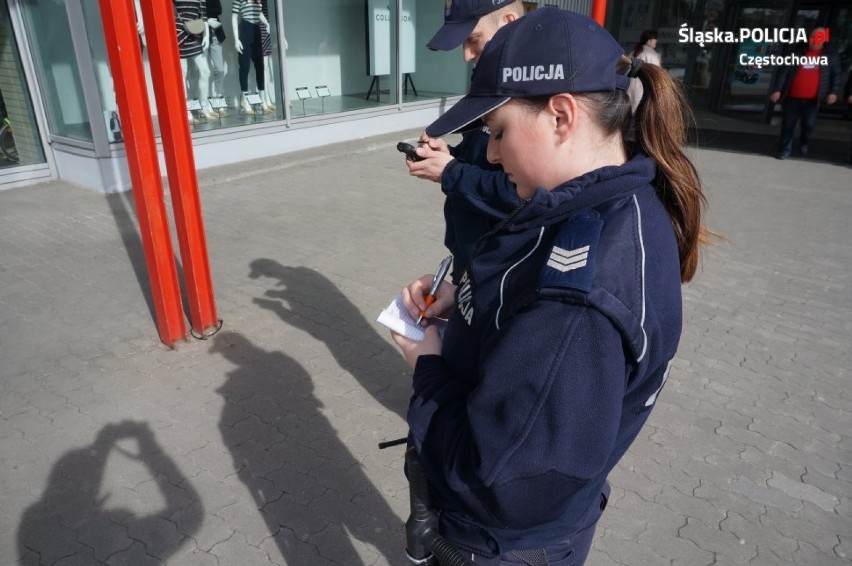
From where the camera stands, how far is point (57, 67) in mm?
7520

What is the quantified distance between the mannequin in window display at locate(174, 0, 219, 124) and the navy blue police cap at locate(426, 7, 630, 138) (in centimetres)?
824

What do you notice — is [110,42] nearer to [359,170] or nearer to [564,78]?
[564,78]

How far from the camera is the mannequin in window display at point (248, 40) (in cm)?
912

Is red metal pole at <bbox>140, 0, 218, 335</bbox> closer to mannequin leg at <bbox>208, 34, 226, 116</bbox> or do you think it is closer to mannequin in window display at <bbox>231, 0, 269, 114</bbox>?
mannequin leg at <bbox>208, 34, 226, 116</bbox>

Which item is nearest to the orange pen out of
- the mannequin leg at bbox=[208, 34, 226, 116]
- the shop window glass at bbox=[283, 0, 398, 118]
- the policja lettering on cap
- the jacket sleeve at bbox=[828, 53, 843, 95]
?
the policja lettering on cap

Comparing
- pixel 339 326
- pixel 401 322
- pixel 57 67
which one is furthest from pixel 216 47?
pixel 401 322

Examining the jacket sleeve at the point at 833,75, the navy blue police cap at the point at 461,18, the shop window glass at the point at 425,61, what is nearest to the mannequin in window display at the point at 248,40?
the shop window glass at the point at 425,61

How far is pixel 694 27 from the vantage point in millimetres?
15961

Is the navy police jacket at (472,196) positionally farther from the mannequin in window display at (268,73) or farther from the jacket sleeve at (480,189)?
the mannequin in window display at (268,73)

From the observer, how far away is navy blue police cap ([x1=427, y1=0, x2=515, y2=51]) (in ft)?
8.03

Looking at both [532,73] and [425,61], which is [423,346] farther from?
[425,61]

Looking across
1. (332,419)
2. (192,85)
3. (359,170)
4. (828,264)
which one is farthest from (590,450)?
(192,85)

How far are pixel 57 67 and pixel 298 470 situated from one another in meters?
7.04

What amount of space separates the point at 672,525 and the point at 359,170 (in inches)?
289
